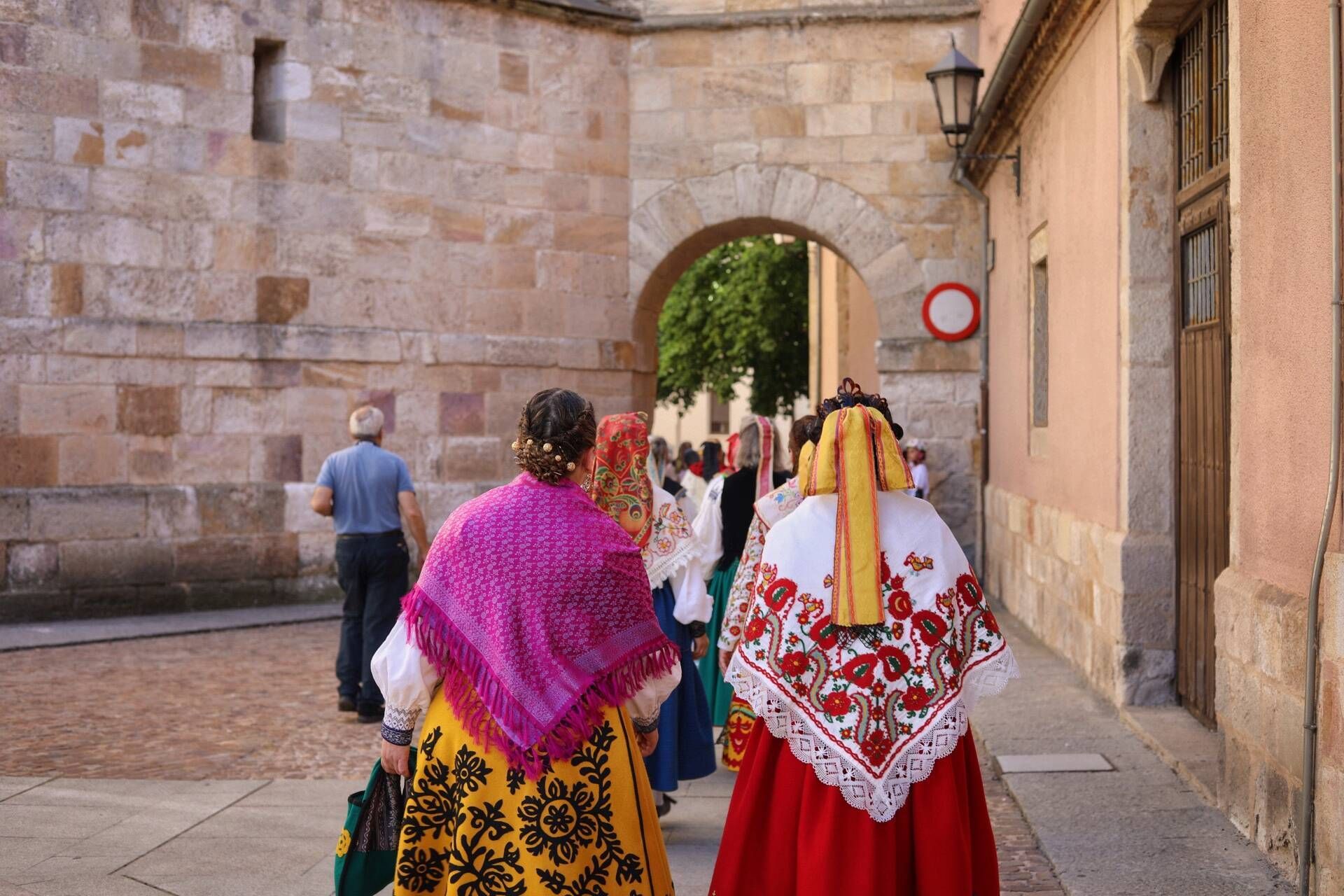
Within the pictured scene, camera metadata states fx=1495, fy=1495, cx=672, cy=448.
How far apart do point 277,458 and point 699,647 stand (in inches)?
293

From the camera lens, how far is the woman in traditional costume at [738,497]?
6820mm

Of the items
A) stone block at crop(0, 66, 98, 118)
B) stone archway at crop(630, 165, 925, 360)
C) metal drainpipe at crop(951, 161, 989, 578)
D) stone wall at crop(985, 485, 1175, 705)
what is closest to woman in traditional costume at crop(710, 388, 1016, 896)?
stone wall at crop(985, 485, 1175, 705)

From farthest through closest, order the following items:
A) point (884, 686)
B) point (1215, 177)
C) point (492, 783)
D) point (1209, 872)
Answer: point (1215, 177)
point (1209, 872)
point (884, 686)
point (492, 783)

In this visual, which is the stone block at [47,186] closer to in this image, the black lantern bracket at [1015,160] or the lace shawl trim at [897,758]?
the black lantern bracket at [1015,160]

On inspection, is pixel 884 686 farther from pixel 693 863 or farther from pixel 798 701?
pixel 693 863

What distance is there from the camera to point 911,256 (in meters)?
13.9

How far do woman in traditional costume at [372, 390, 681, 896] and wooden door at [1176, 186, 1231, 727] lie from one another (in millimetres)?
3857

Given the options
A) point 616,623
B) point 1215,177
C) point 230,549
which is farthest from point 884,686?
point 230,549

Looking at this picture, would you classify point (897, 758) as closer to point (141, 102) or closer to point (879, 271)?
point (141, 102)

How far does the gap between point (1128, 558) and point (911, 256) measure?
276 inches

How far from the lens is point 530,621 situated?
3.35m

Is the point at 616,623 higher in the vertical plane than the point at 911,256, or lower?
lower

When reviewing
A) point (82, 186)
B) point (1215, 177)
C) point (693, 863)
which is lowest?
point (693, 863)

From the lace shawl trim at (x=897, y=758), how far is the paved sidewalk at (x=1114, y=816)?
1068 millimetres
